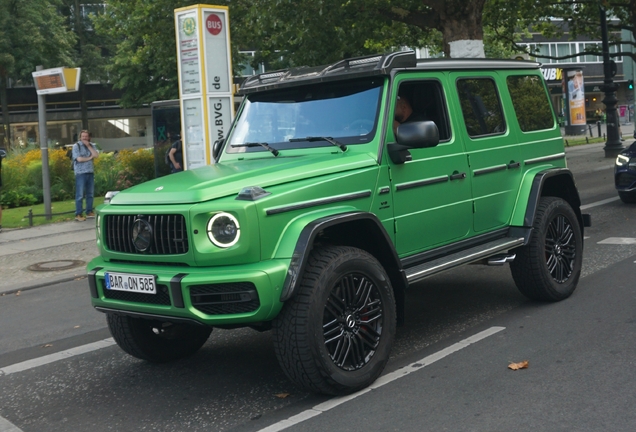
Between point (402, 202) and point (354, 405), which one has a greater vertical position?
point (402, 202)

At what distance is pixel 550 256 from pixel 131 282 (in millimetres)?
3683

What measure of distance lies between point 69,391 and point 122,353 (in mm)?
968

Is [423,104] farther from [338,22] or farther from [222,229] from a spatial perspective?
[338,22]

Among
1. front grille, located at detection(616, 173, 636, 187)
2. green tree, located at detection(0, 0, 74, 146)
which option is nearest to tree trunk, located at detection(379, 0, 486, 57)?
front grille, located at detection(616, 173, 636, 187)

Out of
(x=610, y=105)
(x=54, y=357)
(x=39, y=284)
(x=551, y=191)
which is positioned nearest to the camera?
(x=54, y=357)

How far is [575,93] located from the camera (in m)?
39.8

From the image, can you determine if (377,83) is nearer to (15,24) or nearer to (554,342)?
(554,342)

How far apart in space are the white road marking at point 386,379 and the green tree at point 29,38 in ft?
134

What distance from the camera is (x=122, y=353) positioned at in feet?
21.8

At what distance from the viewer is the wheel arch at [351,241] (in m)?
4.77

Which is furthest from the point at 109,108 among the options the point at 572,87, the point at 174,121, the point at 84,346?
the point at 84,346

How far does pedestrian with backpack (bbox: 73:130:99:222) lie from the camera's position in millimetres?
16000

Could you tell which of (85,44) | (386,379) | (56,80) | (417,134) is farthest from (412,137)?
(85,44)

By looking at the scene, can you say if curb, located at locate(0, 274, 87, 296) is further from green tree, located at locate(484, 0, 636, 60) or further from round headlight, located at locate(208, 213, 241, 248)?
green tree, located at locate(484, 0, 636, 60)
